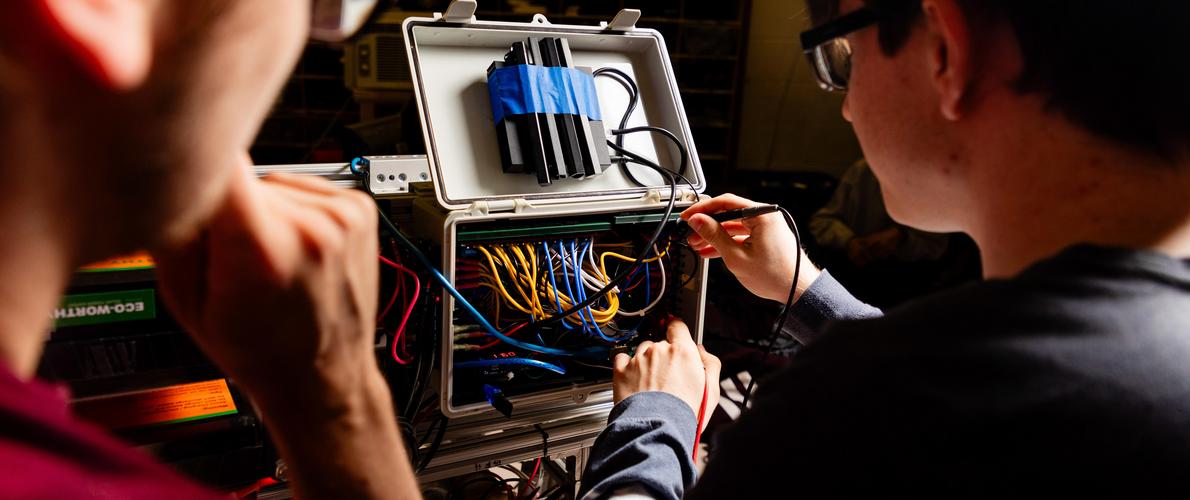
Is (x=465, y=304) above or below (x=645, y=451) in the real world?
above

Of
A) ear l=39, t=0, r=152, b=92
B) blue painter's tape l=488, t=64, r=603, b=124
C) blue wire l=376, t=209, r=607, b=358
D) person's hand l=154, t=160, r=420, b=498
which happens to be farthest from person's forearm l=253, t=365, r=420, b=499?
blue painter's tape l=488, t=64, r=603, b=124

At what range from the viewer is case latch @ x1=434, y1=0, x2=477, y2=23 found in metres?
1.01

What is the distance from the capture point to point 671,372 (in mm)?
972

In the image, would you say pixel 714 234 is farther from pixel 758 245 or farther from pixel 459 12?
pixel 459 12

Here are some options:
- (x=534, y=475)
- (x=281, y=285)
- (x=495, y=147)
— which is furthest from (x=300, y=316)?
(x=534, y=475)

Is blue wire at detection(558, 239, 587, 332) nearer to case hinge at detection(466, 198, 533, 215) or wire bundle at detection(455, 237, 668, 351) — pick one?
wire bundle at detection(455, 237, 668, 351)

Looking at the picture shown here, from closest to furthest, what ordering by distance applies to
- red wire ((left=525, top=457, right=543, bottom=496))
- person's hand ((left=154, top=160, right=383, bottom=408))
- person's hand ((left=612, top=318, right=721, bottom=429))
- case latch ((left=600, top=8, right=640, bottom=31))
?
person's hand ((left=154, top=160, right=383, bottom=408))
person's hand ((left=612, top=318, right=721, bottom=429))
case latch ((left=600, top=8, right=640, bottom=31))
red wire ((left=525, top=457, right=543, bottom=496))

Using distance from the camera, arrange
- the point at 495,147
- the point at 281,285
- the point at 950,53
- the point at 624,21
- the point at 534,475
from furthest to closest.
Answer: the point at 534,475 < the point at 624,21 < the point at 495,147 < the point at 950,53 < the point at 281,285

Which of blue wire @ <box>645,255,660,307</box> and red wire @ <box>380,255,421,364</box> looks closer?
red wire @ <box>380,255,421,364</box>

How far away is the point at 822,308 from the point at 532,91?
0.54 meters

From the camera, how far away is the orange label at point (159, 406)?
33.2 inches

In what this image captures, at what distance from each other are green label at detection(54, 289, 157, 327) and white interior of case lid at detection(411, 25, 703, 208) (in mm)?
387

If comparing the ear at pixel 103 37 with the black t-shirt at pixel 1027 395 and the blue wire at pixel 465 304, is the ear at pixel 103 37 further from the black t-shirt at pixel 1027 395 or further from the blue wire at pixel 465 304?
the blue wire at pixel 465 304

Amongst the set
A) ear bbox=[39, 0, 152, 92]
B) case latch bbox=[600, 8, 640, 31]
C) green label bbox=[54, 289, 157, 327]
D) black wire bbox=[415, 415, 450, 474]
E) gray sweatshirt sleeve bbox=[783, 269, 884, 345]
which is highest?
case latch bbox=[600, 8, 640, 31]
